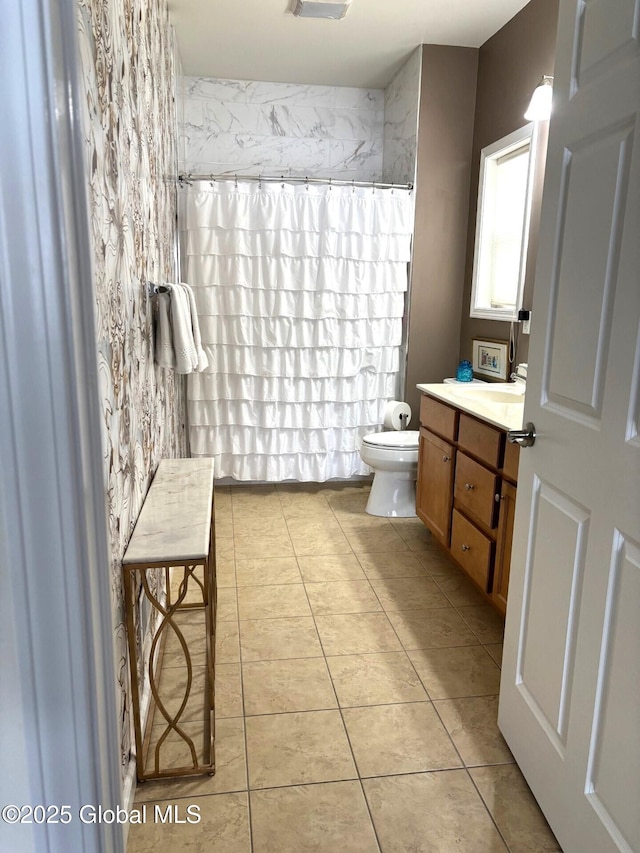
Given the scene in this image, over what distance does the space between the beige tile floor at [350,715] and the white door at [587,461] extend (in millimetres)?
224

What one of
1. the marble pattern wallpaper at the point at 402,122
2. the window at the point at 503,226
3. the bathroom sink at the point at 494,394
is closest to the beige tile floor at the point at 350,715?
the bathroom sink at the point at 494,394

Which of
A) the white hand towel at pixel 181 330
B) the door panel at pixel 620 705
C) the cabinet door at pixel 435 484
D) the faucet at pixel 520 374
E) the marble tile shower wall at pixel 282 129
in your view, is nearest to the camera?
the door panel at pixel 620 705

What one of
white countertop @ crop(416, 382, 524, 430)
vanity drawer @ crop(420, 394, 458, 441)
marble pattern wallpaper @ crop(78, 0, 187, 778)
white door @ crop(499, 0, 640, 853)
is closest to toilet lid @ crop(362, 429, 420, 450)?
vanity drawer @ crop(420, 394, 458, 441)

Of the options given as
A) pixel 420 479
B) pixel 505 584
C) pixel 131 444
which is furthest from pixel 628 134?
pixel 420 479

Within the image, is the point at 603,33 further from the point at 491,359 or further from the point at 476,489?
the point at 491,359

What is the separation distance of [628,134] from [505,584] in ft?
4.89

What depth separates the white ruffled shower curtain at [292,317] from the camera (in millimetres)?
3506

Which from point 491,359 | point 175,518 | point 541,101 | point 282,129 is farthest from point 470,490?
point 282,129

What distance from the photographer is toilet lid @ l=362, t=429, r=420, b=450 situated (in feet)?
11.0

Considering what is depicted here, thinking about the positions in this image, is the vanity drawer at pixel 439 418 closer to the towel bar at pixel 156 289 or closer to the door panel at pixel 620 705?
the towel bar at pixel 156 289

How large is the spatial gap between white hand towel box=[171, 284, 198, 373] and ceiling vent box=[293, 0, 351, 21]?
1662 mm

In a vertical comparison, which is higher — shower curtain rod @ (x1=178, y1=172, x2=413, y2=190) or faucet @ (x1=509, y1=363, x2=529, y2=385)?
shower curtain rod @ (x1=178, y1=172, x2=413, y2=190)

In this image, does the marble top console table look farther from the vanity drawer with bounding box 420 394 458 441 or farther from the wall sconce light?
the wall sconce light

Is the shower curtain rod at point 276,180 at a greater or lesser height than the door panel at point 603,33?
greater
